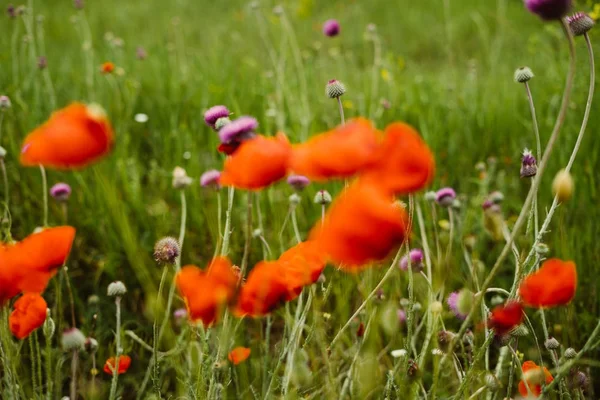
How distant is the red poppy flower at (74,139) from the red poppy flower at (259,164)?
14 cm

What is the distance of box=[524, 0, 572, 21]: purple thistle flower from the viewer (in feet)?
2.09

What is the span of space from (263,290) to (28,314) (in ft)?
1.30

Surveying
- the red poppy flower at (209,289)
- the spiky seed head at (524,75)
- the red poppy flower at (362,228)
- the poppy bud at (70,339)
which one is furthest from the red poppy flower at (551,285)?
the poppy bud at (70,339)

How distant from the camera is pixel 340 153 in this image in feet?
1.85

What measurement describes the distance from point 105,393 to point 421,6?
195 inches

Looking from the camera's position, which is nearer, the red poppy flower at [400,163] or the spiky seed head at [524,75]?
the red poppy flower at [400,163]

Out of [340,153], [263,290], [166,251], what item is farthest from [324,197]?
[340,153]

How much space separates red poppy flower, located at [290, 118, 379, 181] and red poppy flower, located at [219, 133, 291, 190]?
4cm

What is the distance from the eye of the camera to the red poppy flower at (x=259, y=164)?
0.63 metres

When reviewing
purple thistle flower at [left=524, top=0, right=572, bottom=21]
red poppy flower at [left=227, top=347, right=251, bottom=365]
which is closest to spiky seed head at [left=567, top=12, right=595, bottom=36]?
purple thistle flower at [left=524, top=0, right=572, bottom=21]

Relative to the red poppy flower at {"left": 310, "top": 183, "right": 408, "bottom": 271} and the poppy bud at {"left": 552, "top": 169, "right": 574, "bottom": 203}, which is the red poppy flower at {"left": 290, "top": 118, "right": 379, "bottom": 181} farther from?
the poppy bud at {"left": 552, "top": 169, "right": 574, "bottom": 203}

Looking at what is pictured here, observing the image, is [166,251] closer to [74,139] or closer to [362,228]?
[74,139]

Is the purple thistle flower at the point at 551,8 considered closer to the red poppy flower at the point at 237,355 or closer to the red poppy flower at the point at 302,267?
the red poppy flower at the point at 302,267

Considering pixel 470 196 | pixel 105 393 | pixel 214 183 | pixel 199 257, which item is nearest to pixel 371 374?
pixel 214 183
